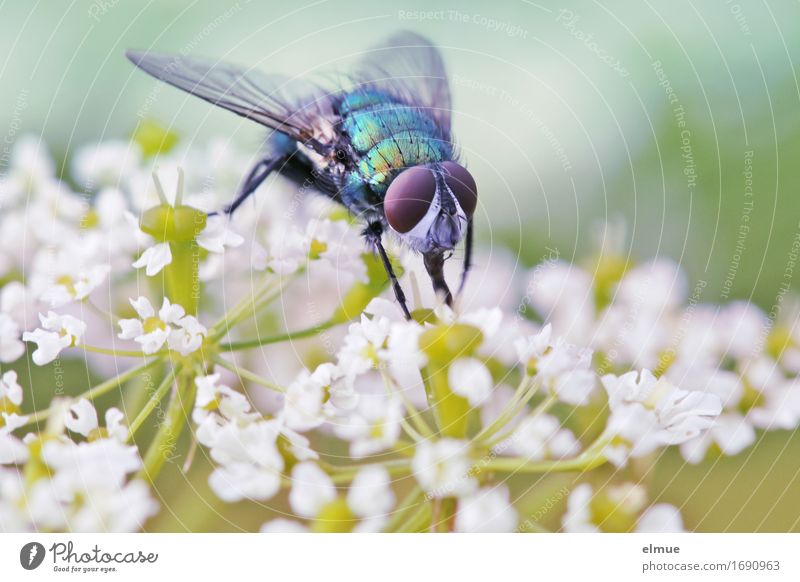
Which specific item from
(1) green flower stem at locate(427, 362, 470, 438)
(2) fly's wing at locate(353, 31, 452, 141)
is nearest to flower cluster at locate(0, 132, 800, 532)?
(1) green flower stem at locate(427, 362, 470, 438)

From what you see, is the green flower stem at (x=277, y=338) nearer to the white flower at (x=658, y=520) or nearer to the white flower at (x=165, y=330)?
the white flower at (x=165, y=330)

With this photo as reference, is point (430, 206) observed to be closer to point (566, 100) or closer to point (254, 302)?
point (254, 302)

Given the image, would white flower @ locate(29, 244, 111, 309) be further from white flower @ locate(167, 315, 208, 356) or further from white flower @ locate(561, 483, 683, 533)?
white flower @ locate(561, 483, 683, 533)

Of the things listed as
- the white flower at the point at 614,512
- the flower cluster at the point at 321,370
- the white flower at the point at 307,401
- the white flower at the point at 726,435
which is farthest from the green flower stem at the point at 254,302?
the white flower at the point at 726,435

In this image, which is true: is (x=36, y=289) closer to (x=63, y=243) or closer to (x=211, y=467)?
(x=63, y=243)

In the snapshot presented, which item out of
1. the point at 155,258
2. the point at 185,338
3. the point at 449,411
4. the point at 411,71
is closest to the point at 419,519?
the point at 449,411
